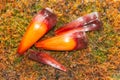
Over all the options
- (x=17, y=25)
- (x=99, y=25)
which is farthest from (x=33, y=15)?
(x=99, y=25)

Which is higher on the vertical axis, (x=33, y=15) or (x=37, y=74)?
(x=33, y=15)

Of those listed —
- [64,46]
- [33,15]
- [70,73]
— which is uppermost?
[33,15]

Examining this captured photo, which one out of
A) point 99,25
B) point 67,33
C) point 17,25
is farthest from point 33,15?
point 99,25

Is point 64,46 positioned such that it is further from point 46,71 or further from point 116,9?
point 116,9

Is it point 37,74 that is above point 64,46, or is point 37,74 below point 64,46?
below

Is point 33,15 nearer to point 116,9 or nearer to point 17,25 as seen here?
point 17,25
